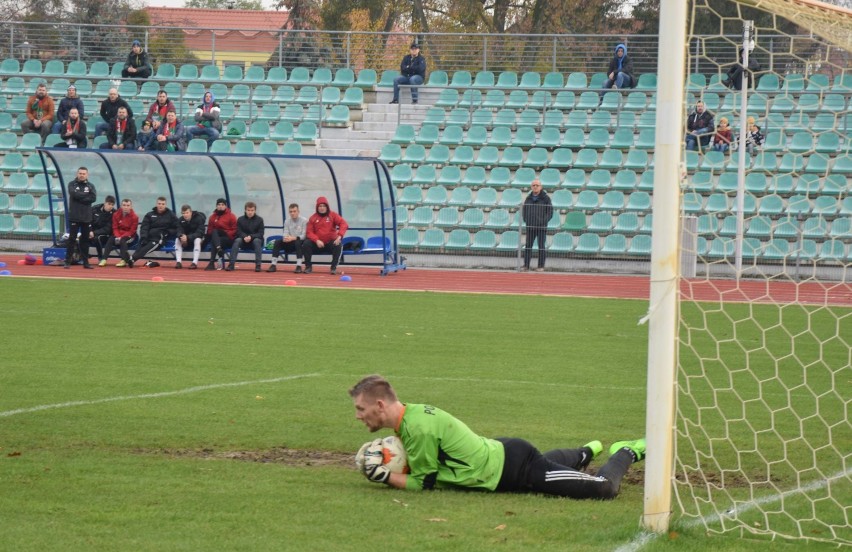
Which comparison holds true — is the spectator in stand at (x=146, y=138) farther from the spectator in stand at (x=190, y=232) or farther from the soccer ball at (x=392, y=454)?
the soccer ball at (x=392, y=454)

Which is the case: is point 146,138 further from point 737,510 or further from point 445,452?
point 737,510

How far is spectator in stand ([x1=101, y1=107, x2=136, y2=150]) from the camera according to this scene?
28.6m

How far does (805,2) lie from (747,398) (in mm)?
4710

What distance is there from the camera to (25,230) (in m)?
28.5

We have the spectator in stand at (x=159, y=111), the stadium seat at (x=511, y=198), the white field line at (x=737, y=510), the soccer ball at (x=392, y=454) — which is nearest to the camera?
the white field line at (x=737, y=510)

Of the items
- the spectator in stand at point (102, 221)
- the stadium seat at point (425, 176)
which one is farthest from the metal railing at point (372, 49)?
the spectator in stand at point (102, 221)

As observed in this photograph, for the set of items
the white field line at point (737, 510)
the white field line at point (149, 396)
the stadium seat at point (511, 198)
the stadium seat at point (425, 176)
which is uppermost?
the stadium seat at point (425, 176)

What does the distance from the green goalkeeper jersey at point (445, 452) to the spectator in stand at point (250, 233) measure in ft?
59.9

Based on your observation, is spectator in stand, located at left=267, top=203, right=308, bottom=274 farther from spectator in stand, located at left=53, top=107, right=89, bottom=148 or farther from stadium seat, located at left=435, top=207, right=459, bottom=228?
spectator in stand, located at left=53, top=107, right=89, bottom=148

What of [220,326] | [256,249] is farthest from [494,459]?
[256,249]

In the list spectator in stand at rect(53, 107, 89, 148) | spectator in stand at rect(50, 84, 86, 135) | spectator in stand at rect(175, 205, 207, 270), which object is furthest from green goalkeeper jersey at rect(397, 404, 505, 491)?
spectator in stand at rect(50, 84, 86, 135)

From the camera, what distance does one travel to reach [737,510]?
6.18 meters

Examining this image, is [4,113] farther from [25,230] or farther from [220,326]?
[220,326]

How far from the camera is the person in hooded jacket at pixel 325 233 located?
24.1m
